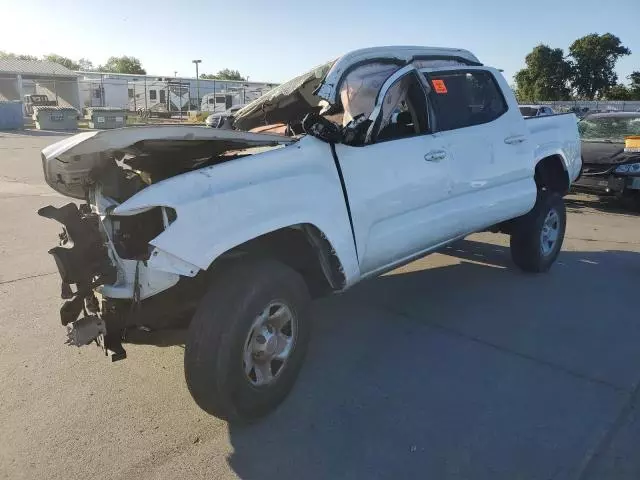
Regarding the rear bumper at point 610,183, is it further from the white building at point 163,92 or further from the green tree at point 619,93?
the green tree at point 619,93

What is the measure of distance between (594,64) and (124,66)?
7899 centimetres

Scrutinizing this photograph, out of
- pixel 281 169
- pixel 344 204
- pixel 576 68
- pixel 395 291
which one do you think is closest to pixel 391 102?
pixel 344 204

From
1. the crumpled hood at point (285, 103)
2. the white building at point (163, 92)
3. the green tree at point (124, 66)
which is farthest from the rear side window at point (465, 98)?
the green tree at point (124, 66)

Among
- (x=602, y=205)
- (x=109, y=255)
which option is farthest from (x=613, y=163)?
(x=109, y=255)

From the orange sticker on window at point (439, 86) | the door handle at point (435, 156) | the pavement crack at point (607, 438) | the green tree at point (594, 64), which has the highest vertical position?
the green tree at point (594, 64)

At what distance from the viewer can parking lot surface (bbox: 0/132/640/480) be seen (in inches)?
111

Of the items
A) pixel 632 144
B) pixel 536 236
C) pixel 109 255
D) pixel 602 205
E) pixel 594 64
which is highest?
pixel 594 64

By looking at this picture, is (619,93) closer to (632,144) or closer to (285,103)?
(632,144)

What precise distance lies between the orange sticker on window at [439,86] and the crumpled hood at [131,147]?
1550 millimetres

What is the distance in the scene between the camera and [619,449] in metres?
2.93

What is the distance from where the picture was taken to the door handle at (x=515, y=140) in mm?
5023

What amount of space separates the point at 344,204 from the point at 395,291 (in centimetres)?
218

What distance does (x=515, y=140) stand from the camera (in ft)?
16.8

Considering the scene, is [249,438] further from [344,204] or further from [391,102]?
[391,102]
